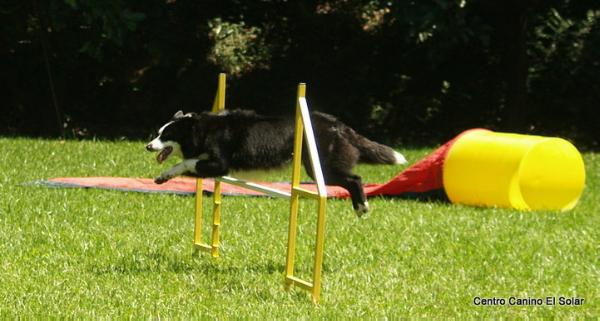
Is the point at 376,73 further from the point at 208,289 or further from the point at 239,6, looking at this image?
the point at 208,289

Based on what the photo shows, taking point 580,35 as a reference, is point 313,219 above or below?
below

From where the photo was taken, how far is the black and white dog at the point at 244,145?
24.1ft

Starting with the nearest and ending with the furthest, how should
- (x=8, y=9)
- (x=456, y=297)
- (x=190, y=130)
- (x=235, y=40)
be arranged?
(x=456, y=297) → (x=190, y=130) → (x=8, y=9) → (x=235, y=40)

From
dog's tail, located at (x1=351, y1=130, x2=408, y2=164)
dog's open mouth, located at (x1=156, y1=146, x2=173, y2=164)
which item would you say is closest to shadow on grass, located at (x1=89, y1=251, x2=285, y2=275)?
dog's open mouth, located at (x1=156, y1=146, x2=173, y2=164)

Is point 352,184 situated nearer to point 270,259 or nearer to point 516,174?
point 270,259

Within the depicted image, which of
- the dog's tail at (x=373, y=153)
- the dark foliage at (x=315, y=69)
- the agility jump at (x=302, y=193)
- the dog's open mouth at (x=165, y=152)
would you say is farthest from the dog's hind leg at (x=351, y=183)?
the dark foliage at (x=315, y=69)

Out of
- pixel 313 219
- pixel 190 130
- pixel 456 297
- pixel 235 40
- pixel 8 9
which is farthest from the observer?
pixel 235 40

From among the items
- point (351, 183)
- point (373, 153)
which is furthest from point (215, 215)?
point (373, 153)

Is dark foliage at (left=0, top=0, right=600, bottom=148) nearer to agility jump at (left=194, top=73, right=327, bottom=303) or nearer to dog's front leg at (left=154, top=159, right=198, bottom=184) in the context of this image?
dog's front leg at (left=154, top=159, right=198, bottom=184)

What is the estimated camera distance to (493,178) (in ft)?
33.1

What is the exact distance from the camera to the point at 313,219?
9.29 metres

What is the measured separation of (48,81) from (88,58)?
0.76 metres

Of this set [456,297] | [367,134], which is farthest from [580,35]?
[456,297]

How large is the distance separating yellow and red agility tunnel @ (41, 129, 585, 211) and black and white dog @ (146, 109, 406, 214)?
2.85 meters
